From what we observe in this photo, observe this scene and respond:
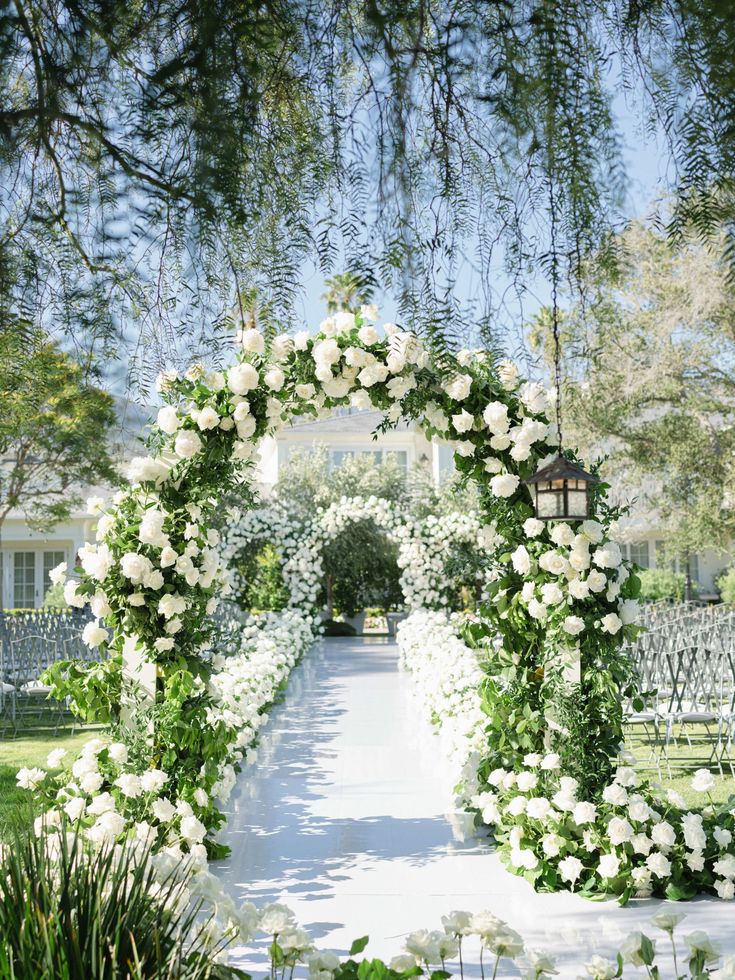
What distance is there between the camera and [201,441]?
482 cm

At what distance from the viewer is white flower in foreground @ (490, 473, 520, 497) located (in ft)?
15.9

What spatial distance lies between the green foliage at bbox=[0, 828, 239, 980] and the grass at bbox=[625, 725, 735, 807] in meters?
4.43

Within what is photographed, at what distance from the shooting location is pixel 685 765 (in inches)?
275

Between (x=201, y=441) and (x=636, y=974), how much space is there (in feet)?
9.96

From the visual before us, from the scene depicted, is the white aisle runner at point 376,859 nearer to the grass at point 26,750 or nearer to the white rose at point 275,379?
the grass at point 26,750

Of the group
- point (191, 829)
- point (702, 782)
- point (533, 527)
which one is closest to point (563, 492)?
point (533, 527)

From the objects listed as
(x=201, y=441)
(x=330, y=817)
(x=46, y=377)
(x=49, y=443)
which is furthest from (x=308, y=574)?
(x=46, y=377)

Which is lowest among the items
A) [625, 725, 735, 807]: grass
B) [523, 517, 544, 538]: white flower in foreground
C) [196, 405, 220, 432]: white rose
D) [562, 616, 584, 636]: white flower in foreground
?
[625, 725, 735, 807]: grass

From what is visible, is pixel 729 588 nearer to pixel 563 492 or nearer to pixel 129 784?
pixel 563 492

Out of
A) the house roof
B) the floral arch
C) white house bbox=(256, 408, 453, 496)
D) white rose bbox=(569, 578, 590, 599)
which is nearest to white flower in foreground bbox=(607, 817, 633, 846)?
the floral arch

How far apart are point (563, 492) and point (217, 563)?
189cm

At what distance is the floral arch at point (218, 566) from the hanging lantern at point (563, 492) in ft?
0.92

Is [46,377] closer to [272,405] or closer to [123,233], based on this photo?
[123,233]

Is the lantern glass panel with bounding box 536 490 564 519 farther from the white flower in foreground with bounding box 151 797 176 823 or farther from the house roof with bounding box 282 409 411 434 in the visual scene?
the house roof with bounding box 282 409 411 434
